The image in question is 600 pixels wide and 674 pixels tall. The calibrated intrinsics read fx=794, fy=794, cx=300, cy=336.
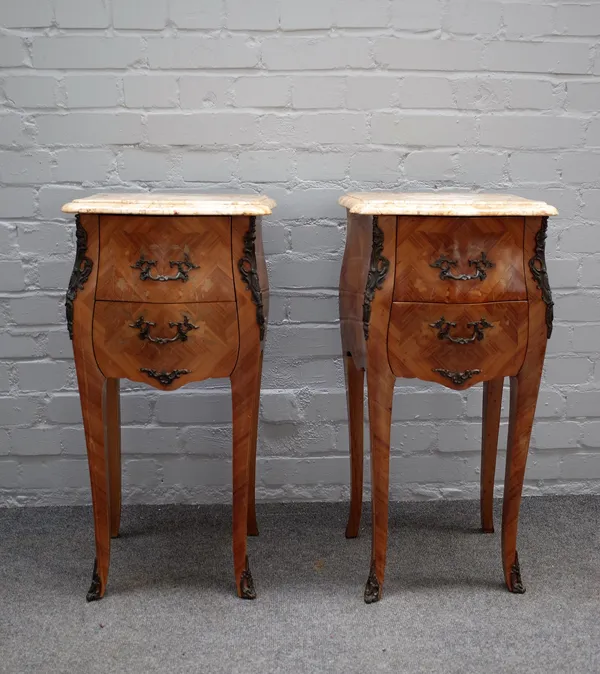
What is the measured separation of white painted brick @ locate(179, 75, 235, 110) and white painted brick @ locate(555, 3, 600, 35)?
0.95m

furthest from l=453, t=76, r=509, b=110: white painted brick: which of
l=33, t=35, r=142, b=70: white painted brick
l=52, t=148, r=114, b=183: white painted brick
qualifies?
l=52, t=148, r=114, b=183: white painted brick

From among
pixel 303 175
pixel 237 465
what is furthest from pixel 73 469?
pixel 303 175

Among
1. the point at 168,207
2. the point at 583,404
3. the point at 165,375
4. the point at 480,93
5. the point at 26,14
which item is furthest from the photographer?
the point at 583,404

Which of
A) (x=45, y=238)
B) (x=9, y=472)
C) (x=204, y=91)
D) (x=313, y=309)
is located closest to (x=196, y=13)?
(x=204, y=91)

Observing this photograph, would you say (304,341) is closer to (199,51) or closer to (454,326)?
(454,326)

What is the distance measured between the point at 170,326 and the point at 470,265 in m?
0.68

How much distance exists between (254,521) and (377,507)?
1.61 ft

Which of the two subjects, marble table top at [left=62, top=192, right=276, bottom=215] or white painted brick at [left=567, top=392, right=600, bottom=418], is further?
white painted brick at [left=567, top=392, right=600, bottom=418]

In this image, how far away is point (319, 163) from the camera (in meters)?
2.31

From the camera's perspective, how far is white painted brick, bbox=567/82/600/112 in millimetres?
2307

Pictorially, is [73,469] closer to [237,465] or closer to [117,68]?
[237,465]

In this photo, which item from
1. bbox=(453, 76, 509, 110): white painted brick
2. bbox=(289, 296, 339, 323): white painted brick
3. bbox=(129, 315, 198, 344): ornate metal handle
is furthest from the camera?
bbox=(289, 296, 339, 323): white painted brick

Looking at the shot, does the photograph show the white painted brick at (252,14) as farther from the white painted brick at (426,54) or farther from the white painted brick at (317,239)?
the white painted brick at (317,239)

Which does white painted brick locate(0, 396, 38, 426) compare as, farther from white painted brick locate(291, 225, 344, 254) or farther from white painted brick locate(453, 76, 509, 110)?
white painted brick locate(453, 76, 509, 110)
